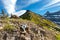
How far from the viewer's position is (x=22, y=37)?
35562 millimetres

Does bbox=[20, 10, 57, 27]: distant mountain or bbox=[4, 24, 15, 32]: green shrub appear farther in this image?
bbox=[20, 10, 57, 27]: distant mountain

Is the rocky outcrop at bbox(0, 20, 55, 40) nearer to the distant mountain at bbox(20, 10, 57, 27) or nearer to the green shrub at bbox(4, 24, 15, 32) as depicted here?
the green shrub at bbox(4, 24, 15, 32)

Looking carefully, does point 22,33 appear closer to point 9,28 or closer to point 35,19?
point 9,28

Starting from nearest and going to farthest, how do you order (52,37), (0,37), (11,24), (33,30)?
(0,37), (11,24), (33,30), (52,37)

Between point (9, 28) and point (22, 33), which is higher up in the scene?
point (9, 28)

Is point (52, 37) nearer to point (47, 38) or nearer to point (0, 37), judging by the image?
point (47, 38)

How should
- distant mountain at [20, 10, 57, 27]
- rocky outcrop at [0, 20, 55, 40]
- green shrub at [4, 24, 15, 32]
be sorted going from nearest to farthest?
rocky outcrop at [0, 20, 55, 40], green shrub at [4, 24, 15, 32], distant mountain at [20, 10, 57, 27]

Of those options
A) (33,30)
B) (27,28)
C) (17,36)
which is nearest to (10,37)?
(17,36)

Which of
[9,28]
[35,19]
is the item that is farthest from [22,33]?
[35,19]

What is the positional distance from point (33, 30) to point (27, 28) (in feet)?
9.76

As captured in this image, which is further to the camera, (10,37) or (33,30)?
(33,30)

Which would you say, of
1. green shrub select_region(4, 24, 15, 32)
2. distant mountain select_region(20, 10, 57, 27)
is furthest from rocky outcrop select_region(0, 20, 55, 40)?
distant mountain select_region(20, 10, 57, 27)

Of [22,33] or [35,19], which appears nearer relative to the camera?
[22,33]

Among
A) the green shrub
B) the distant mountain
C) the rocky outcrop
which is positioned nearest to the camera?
the rocky outcrop
